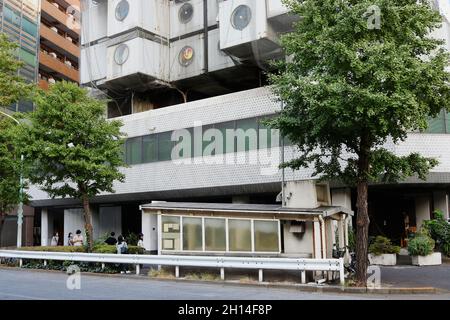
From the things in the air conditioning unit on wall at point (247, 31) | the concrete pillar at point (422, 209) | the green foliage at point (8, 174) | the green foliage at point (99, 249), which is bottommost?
the green foliage at point (99, 249)

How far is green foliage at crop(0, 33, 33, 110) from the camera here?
29.2 m

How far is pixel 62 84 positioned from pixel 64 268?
28.1 feet

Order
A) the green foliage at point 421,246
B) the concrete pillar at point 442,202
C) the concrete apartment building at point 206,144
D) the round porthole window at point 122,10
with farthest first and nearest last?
the round porthole window at point 122,10 → the concrete pillar at point 442,202 → the green foliage at point 421,246 → the concrete apartment building at point 206,144

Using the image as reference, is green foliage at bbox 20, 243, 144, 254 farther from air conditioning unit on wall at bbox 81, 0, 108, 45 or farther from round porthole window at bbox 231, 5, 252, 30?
air conditioning unit on wall at bbox 81, 0, 108, 45

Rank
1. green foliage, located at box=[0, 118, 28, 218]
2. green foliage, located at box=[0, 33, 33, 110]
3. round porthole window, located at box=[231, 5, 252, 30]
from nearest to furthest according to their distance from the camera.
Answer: green foliage, located at box=[0, 118, 28, 218], round porthole window, located at box=[231, 5, 252, 30], green foliage, located at box=[0, 33, 33, 110]

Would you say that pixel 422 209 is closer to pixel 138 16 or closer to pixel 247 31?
pixel 247 31

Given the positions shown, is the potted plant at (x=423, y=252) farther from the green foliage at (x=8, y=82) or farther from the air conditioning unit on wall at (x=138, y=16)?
the green foliage at (x=8, y=82)

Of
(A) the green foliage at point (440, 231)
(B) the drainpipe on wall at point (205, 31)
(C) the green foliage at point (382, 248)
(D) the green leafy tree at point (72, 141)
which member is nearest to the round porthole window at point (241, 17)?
(B) the drainpipe on wall at point (205, 31)

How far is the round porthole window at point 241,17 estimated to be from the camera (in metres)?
28.8

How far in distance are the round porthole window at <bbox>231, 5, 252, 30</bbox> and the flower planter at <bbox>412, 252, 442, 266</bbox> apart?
606 inches

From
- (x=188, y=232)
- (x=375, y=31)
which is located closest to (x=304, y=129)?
(x=375, y=31)

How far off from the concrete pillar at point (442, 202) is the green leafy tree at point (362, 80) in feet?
Result: 37.6

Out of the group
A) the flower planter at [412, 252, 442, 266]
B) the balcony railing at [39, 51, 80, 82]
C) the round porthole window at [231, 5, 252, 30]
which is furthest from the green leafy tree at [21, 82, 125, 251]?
the balcony railing at [39, 51, 80, 82]

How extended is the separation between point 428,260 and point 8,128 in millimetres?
22249
